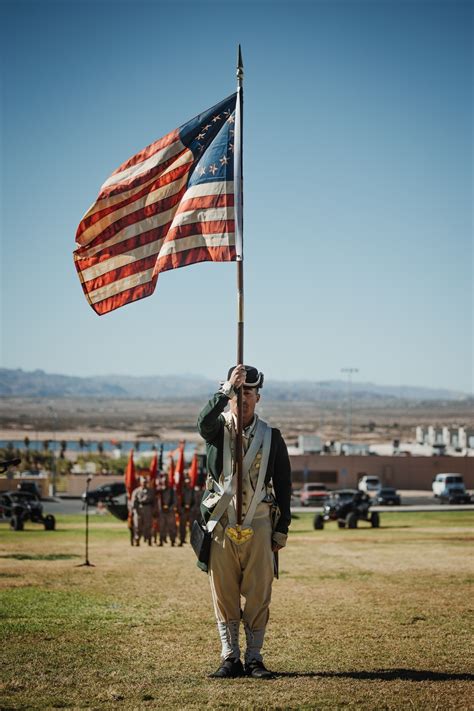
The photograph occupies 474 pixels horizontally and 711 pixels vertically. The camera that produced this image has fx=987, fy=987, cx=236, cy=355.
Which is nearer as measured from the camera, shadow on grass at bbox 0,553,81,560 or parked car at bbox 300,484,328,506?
shadow on grass at bbox 0,553,81,560

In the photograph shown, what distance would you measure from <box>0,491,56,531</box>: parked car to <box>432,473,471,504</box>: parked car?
2406cm

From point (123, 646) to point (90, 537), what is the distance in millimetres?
18825

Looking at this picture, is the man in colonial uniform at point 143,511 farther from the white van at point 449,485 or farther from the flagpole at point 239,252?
the white van at point 449,485

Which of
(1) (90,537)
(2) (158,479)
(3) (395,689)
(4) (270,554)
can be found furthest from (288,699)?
(1) (90,537)

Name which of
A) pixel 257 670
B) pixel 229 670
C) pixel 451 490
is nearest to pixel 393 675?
pixel 257 670

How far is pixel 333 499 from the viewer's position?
32.8 metres

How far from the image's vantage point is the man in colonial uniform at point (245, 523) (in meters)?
6.97

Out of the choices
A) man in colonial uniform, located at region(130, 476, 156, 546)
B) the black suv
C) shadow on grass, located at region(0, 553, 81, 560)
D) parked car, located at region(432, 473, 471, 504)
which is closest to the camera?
shadow on grass, located at region(0, 553, 81, 560)

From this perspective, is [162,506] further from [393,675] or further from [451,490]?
[451,490]

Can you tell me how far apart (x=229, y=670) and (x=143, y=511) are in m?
16.3

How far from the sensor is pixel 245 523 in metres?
6.97

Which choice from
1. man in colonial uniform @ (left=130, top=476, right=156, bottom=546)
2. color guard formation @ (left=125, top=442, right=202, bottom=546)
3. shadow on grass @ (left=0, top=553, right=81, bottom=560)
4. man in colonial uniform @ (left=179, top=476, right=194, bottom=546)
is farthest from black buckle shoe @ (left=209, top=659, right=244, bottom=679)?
man in colonial uniform @ (left=179, top=476, right=194, bottom=546)

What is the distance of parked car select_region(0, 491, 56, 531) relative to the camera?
29.5 metres

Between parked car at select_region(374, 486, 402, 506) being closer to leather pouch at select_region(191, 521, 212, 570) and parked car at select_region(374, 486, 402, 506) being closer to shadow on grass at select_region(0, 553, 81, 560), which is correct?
shadow on grass at select_region(0, 553, 81, 560)
